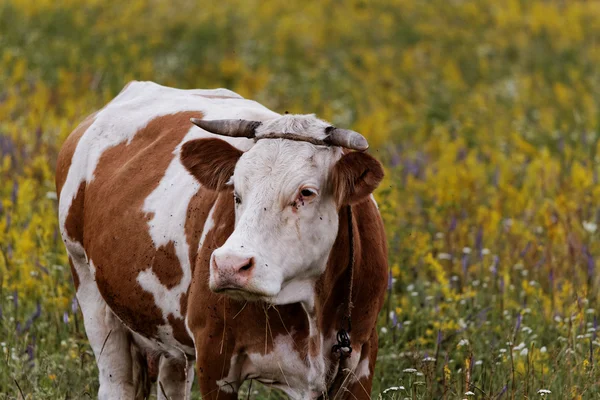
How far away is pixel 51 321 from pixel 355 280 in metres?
2.43

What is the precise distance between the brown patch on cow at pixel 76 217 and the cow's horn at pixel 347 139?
205cm

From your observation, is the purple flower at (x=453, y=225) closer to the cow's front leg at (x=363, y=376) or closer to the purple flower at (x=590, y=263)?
the purple flower at (x=590, y=263)

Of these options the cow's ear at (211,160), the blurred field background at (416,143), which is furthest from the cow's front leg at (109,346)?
the cow's ear at (211,160)

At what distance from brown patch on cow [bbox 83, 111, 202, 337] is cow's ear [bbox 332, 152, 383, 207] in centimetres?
106

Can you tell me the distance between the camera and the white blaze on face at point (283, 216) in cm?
398

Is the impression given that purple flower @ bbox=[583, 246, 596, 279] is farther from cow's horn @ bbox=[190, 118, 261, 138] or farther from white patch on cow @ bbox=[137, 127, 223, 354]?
cow's horn @ bbox=[190, 118, 261, 138]

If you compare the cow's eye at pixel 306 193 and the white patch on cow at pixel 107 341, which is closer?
the cow's eye at pixel 306 193

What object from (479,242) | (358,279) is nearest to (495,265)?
(479,242)

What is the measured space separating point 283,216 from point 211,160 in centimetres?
54

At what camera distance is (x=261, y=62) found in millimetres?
15898

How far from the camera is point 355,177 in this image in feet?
13.9

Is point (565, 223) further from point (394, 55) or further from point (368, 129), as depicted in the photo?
point (394, 55)

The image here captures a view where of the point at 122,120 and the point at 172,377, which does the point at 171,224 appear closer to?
the point at 122,120

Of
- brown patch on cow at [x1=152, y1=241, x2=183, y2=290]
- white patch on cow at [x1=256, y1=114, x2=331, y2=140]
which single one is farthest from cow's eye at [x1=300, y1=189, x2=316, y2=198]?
brown patch on cow at [x1=152, y1=241, x2=183, y2=290]
